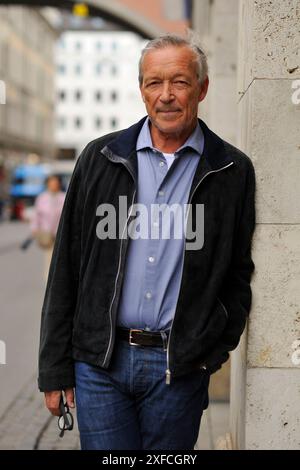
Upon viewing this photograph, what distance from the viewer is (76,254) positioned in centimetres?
282

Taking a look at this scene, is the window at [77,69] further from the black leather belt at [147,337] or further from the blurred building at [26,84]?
the black leather belt at [147,337]

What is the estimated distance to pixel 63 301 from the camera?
2.80m

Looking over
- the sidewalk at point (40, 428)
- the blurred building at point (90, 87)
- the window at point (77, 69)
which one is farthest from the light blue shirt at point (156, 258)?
the window at point (77, 69)

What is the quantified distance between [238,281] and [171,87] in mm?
685

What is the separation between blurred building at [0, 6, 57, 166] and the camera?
56688 millimetres

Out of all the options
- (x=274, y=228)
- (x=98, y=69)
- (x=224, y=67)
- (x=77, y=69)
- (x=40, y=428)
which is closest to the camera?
(x=274, y=228)

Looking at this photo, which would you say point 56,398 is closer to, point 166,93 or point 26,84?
point 166,93

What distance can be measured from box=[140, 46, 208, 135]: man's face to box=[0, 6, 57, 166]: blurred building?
1972 inches

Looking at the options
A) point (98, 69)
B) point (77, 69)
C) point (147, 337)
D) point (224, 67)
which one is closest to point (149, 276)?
point (147, 337)

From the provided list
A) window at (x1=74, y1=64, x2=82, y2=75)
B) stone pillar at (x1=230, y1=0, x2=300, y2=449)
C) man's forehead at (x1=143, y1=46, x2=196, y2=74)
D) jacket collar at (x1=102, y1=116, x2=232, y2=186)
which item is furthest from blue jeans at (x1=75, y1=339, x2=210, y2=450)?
window at (x1=74, y1=64, x2=82, y2=75)

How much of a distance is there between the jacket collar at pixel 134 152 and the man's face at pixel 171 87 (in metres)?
0.11

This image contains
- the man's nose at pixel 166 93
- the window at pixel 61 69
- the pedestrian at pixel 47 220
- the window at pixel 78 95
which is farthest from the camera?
the window at pixel 61 69

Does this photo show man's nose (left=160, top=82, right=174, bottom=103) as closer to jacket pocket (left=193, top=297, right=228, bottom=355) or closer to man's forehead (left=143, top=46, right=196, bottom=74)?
man's forehead (left=143, top=46, right=196, bottom=74)

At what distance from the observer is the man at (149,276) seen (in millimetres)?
2686
